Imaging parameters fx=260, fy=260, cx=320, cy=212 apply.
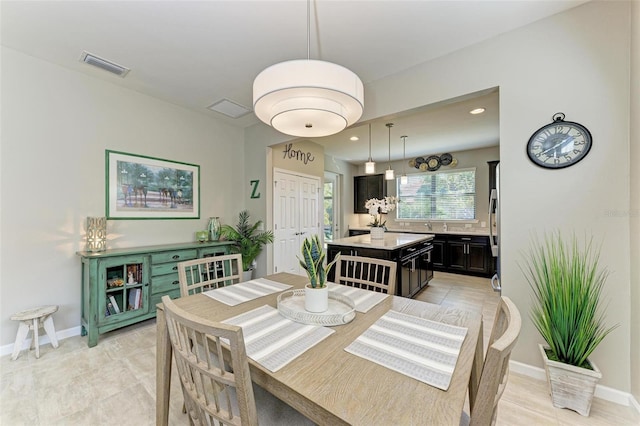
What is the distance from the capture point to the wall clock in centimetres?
188

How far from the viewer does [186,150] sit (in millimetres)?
3703

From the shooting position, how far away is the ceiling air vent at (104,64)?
2.50 metres

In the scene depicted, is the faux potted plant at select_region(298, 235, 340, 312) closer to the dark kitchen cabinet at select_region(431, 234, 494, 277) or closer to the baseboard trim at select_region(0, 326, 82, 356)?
the baseboard trim at select_region(0, 326, 82, 356)

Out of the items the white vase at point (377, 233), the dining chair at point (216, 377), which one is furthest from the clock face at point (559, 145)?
the dining chair at point (216, 377)

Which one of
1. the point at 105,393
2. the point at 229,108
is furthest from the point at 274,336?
the point at 229,108

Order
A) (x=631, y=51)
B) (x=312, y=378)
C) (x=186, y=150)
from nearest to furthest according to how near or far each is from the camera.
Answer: (x=312, y=378), (x=631, y=51), (x=186, y=150)

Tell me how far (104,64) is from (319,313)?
10.6 ft

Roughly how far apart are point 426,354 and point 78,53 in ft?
12.1

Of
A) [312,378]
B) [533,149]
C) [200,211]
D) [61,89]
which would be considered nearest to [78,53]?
[61,89]

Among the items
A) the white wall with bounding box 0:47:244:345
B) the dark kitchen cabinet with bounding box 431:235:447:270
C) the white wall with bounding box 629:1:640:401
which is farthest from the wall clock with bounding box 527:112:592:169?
the white wall with bounding box 0:47:244:345

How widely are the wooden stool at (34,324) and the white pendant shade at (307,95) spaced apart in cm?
275

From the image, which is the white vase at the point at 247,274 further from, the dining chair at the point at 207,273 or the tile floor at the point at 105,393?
the dining chair at the point at 207,273

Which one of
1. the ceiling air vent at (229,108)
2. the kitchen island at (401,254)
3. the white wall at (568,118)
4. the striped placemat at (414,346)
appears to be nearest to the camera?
the striped placemat at (414,346)

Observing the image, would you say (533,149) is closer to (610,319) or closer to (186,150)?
(610,319)
